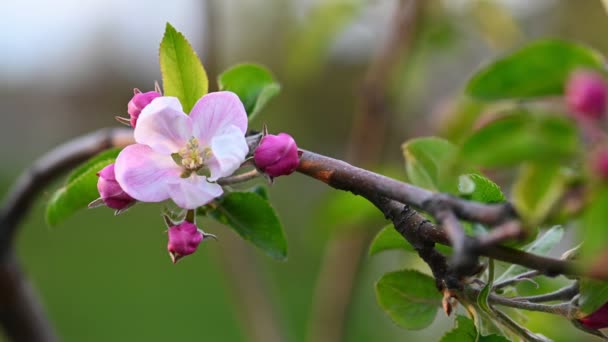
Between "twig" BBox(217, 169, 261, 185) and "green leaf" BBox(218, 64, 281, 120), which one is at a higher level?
"green leaf" BBox(218, 64, 281, 120)

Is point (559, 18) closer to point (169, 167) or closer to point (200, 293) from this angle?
point (169, 167)

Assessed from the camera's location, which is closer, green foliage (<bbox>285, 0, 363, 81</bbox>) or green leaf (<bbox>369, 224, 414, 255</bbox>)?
green leaf (<bbox>369, 224, 414, 255</bbox>)

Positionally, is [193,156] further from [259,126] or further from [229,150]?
[259,126]

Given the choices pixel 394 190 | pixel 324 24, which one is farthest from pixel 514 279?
pixel 324 24

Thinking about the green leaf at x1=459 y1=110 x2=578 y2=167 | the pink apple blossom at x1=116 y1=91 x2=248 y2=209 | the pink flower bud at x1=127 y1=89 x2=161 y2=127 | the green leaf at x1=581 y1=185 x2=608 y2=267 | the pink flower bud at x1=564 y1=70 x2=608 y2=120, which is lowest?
the pink apple blossom at x1=116 y1=91 x2=248 y2=209

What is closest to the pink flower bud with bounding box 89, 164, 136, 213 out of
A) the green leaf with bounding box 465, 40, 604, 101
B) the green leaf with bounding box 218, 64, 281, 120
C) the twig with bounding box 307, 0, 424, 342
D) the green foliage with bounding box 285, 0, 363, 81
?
the green leaf with bounding box 218, 64, 281, 120

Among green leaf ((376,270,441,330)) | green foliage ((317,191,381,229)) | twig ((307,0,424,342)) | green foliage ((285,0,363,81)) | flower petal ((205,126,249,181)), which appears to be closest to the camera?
flower petal ((205,126,249,181))

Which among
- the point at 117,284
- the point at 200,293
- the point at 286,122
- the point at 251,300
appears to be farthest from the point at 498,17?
the point at 286,122

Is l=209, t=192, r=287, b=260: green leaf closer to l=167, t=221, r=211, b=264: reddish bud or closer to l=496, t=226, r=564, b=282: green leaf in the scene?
l=167, t=221, r=211, b=264: reddish bud

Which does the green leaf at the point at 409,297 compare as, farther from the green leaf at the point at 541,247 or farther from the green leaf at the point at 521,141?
the green leaf at the point at 521,141
